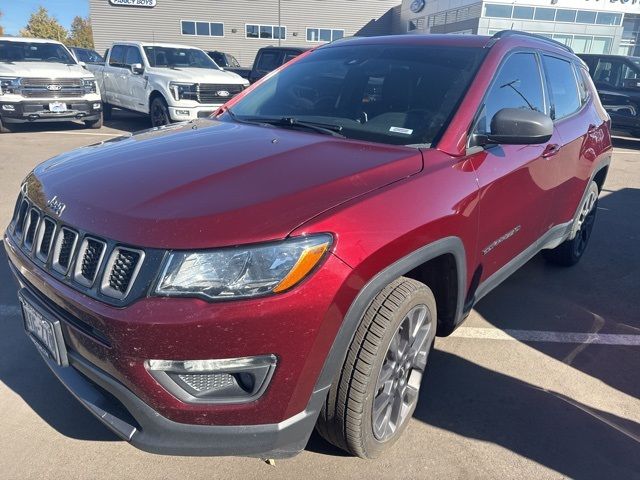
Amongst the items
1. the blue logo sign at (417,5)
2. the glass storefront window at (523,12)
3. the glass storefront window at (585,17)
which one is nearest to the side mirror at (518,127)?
the glass storefront window at (523,12)

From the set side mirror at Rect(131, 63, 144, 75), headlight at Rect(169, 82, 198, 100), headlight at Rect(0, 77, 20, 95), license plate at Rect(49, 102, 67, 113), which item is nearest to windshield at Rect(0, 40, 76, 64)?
headlight at Rect(0, 77, 20, 95)

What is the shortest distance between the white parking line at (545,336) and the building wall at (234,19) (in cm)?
3363

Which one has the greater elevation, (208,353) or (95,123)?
(208,353)

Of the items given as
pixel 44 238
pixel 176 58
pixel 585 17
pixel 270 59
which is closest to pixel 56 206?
pixel 44 238

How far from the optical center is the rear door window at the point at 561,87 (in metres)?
3.62

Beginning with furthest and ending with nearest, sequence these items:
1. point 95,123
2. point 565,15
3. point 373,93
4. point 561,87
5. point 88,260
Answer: point 565,15
point 95,123
point 561,87
point 373,93
point 88,260

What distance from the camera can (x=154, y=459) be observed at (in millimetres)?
2334

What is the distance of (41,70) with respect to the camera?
10102 millimetres

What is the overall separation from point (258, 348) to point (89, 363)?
694 millimetres

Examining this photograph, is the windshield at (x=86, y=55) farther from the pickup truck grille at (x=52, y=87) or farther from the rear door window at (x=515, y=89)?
the rear door window at (x=515, y=89)

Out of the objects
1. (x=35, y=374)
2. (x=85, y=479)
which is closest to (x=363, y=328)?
(x=85, y=479)

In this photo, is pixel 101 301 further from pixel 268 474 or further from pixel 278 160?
pixel 268 474

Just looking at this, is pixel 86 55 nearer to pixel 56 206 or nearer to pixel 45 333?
pixel 56 206

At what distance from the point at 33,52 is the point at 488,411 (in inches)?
461
